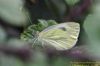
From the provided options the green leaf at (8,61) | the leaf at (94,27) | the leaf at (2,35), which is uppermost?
the leaf at (94,27)

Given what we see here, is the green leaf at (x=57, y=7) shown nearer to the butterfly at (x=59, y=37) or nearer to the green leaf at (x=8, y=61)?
the butterfly at (x=59, y=37)

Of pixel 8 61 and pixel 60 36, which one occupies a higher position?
pixel 60 36

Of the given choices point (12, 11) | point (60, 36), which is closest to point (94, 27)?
point (60, 36)

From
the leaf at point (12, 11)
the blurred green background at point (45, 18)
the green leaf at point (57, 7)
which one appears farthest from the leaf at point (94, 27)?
the leaf at point (12, 11)

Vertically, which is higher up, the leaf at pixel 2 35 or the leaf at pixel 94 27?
the leaf at pixel 94 27

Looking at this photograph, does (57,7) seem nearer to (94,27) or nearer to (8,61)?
(94,27)

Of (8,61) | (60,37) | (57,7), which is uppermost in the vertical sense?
(57,7)

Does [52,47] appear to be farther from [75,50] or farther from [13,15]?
[13,15]
